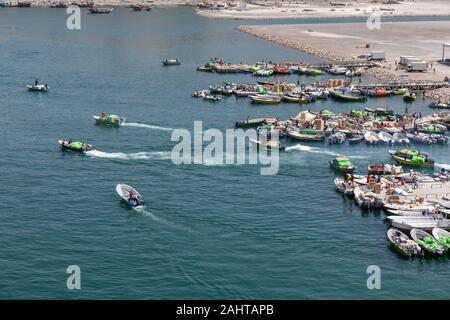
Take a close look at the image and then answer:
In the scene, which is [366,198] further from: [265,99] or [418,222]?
[265,99]

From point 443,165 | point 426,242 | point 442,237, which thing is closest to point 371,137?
point 443,165

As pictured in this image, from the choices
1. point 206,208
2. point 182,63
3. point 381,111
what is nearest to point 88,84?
point 182,63

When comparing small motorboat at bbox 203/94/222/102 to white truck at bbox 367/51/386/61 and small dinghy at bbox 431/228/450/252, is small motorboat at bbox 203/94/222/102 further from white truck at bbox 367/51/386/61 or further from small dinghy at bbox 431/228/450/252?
small dinghy at bbox 431/228/450/252

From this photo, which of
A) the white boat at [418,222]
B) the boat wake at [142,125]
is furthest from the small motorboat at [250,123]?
the white boat at [418,222]

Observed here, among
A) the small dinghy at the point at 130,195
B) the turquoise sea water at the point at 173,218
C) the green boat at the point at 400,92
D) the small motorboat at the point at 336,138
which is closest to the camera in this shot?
the turquoise sea water at the point at 173,218

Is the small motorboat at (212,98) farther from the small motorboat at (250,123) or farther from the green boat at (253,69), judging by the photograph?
the green boat at (253,69)
